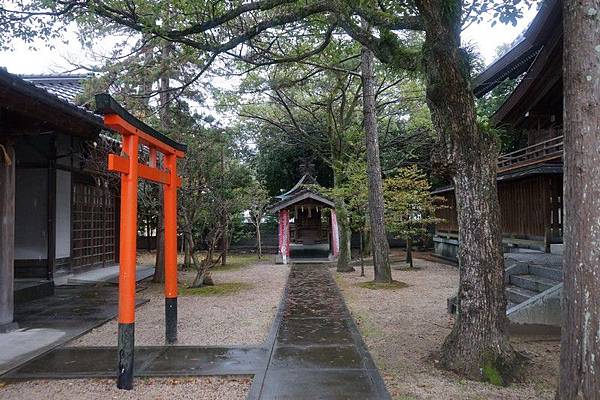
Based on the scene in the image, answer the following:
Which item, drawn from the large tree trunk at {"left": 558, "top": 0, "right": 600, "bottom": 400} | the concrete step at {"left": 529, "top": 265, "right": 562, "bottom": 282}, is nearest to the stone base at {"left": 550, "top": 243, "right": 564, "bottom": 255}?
the concrete step at {"left": 529, "top": 265, "right": 562, "bottom": 282}

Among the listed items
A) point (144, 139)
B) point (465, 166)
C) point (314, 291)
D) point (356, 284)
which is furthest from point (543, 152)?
point (144, 139)

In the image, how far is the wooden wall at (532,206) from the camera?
12.8m

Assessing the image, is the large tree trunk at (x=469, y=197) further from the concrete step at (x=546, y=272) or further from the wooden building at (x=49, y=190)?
the wooden building at (x=49, y=190)

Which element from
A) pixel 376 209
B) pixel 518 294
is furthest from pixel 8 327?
pixel 376 209

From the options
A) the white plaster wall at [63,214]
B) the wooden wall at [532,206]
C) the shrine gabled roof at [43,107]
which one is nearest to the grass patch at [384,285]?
the wooden wall at [532,206]

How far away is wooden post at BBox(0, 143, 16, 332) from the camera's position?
7066mm

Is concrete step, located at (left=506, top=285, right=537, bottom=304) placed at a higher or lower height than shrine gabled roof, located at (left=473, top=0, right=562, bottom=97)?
lower

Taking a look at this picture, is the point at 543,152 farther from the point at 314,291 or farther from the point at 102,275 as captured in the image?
the point at 102,275

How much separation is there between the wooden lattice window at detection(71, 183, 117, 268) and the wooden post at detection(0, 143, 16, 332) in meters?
5.56

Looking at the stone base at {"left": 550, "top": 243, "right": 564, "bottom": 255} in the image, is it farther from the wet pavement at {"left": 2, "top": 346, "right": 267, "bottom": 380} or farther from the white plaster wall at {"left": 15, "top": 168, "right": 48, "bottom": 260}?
the white plaster wall at {"left": 15, "top": 168, "right": 48, "bottom": 260}

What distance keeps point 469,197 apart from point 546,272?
146 inches

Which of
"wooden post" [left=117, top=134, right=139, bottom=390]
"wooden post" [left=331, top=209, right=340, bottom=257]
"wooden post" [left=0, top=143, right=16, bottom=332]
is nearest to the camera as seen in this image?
"wooden post" [left=117, top=134, right=139, bottom=390]

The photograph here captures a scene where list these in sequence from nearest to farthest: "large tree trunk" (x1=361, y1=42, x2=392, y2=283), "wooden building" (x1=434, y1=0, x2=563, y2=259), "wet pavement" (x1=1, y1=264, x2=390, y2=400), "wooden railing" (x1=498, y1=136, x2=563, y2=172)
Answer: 1. "wet pavement" (x1=1, y1=264, x2=390, y2=400)
2. "wooden building" (x1=434, y1=0, x2=563, y2=259)
3. "wooden railing" (x1=498, y1=136, x2=563, y2=172)
4. "large tree trunk" (x1=361, y1=42, x2=392, y2=283)

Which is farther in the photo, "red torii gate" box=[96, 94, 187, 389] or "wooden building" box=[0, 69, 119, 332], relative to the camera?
"wooden building" box=[0, 69, 119, 332]
